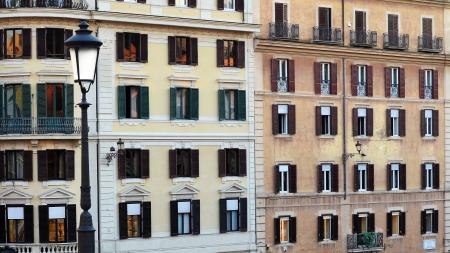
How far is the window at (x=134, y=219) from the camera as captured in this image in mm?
50672

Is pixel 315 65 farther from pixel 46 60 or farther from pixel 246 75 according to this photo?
pixel 46 60

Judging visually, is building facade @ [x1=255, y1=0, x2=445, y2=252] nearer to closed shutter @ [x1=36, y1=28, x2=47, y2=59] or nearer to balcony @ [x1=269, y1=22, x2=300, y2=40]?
balcony @ [x1=269, y1=22, x2=300, y2=40]

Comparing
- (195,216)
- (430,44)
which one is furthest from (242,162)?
(430,44)

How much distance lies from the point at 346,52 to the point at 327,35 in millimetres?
1614

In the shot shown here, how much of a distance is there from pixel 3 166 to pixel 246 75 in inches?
528

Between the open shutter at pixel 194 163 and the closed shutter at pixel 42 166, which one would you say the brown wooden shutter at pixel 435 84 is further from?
the closed shutter at pixel 42 166

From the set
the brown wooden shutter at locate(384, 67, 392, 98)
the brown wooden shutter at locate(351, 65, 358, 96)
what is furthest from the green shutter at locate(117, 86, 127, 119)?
the brown wooden shutter at locate(384, 67, 392, 98)

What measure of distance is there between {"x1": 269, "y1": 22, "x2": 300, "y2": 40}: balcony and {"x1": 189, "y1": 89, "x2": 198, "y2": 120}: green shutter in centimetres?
580

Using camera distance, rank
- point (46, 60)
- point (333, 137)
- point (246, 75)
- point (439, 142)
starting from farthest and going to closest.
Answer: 1. point (439, 142)
2. point (333, 137)
3. point (246, 75)
4. point (46, 60)

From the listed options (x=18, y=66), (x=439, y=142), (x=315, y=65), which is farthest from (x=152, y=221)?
(x=439, y=142)

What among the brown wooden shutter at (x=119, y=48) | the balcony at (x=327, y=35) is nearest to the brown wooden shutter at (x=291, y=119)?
the balcony at (x=327, y=35)

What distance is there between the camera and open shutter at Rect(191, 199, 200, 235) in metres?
52.4

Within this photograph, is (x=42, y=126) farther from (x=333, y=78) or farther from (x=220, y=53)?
(x=333, y=78)

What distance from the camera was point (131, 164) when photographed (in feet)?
167
